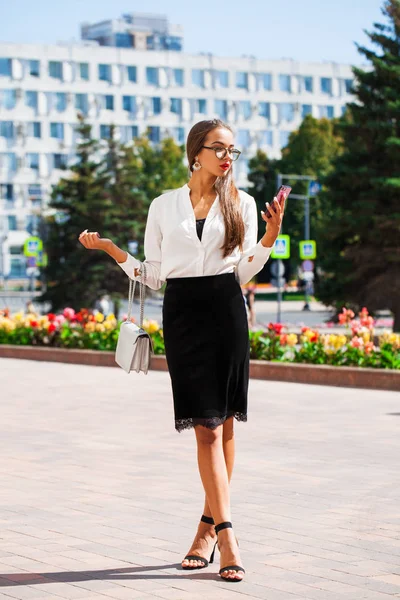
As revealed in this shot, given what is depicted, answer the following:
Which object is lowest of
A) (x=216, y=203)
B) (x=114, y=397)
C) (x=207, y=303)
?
(x=114, y=397)

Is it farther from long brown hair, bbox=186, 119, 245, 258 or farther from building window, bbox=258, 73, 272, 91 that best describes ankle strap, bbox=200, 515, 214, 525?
building window, bbox=258, 73, 272, 91

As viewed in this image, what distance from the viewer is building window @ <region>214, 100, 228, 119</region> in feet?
365

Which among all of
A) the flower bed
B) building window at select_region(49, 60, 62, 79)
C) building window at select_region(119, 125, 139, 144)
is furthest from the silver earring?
building window at select_region(119, 125, 139, 144)

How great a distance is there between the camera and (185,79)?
110 m

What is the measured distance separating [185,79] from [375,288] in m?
81.1

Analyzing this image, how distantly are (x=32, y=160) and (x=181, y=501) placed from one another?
9656 cm

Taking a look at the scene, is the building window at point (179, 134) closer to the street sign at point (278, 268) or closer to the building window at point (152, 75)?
the building window at point (152, 75)

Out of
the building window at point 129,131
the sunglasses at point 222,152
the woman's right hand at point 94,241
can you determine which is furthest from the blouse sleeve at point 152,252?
the building window at point 129,131

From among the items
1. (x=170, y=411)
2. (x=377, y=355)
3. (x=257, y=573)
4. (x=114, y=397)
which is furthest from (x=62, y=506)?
(x=377, y=355)

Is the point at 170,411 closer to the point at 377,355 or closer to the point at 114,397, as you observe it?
the point at 114,397

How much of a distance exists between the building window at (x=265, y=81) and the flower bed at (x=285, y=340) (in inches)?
3675

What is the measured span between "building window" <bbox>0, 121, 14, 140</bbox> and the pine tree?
57.7 metres

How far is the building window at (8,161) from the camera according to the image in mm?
101125

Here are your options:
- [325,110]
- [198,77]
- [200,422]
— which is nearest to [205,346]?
[200,422]
